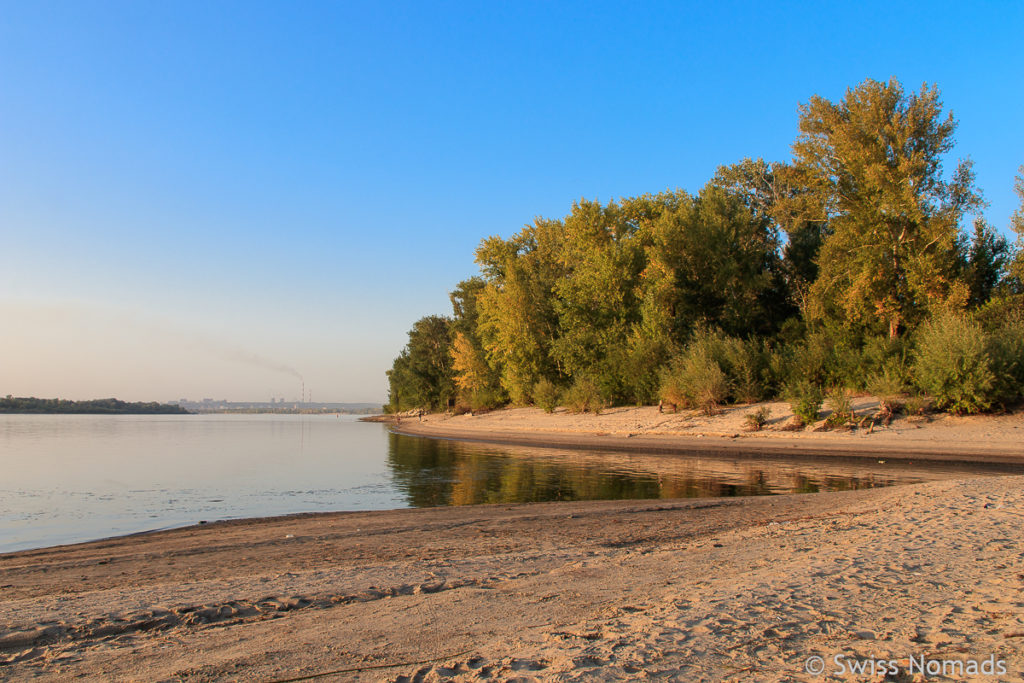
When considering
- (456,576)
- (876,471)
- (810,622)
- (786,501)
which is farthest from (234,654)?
(876,471)

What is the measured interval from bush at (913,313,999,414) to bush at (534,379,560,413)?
78.1 feet

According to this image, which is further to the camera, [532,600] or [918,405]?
[918,405]

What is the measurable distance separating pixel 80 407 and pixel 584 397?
161m

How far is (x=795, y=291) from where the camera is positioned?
4506 centimetres

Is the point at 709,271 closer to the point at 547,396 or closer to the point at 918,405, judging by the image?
the point at 547,396

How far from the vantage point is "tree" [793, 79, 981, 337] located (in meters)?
30.4

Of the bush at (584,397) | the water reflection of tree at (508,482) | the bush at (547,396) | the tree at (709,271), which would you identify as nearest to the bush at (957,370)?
the water reflection of tree at (508,482)

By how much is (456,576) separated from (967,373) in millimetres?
22774

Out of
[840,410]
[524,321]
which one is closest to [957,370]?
[840,410]

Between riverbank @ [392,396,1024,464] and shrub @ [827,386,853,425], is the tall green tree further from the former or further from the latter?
shrub @ [827,386,853,425]

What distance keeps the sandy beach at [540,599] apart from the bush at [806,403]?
15.6 meters

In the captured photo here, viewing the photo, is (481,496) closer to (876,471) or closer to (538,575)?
(538,575)

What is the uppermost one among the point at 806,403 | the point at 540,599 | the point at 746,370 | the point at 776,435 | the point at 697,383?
the point at 746,370

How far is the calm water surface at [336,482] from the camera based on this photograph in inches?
519
